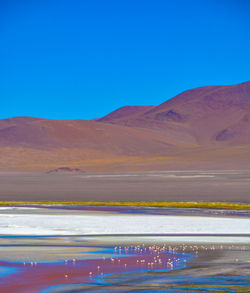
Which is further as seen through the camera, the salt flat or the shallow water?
the salt flat

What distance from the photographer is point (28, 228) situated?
62.7ft

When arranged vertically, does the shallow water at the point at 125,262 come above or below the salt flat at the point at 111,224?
below

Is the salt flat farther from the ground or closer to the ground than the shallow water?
farther from the ground

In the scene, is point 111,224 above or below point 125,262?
above

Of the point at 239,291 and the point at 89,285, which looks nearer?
the point at 239,291

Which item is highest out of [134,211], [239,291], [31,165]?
[31,165]

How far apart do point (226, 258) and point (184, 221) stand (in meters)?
9.26

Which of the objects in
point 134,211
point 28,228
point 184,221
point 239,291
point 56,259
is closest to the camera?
point 239,291

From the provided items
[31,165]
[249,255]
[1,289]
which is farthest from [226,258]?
[31,165]

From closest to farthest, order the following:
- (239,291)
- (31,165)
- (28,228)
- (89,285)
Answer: (239,291) → (89,285) → (28,228) → (31,165)

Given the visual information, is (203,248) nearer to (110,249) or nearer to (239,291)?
(110,249)

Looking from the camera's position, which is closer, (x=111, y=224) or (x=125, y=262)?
(x=125, y=262)

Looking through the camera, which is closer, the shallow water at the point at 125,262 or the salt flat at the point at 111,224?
the shallow water at the point at 125,262

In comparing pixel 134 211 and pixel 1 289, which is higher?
pixel 134 211
